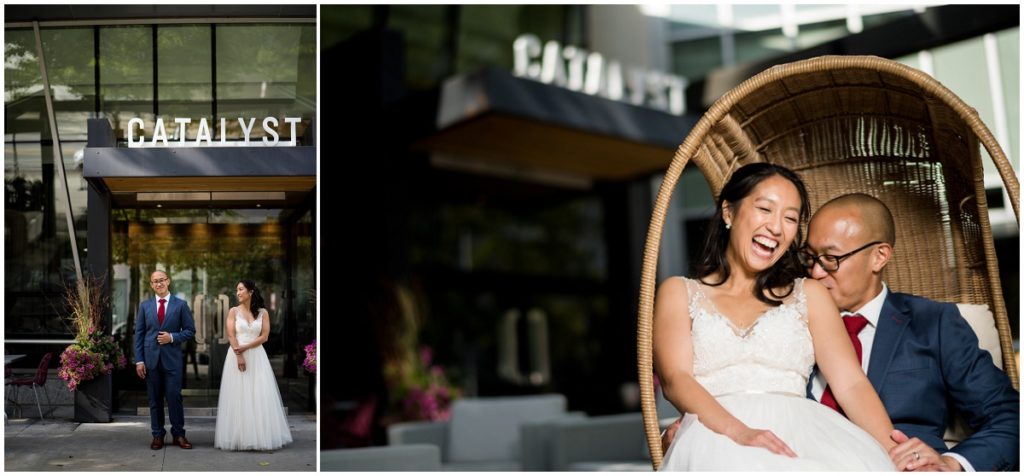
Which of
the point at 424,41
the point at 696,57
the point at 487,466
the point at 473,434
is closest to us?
the point at 487,466

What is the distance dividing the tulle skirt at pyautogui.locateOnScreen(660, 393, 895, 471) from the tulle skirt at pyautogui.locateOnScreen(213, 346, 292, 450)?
1477 mm

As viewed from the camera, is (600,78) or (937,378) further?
(600,78)

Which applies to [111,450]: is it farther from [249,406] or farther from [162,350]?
[249,406]

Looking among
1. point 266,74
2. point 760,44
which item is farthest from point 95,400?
point 760,44

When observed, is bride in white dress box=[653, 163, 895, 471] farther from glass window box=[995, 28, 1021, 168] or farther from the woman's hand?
glass window box=[995, 28, 1021, 168]

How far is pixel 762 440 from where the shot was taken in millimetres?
2480

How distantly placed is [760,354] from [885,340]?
0.48 metres

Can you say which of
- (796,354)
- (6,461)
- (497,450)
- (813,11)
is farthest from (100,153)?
(813,11)

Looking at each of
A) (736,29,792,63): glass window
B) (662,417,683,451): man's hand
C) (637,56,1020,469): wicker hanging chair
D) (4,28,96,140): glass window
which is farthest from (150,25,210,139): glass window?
(736,29,792,63): glass window

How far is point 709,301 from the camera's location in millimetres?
2762

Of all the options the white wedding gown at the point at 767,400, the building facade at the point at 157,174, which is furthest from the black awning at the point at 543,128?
the white wedding gown at the point at 767,400

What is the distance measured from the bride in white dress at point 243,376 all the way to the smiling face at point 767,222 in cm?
171

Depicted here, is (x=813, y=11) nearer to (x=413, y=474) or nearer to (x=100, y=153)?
(x=413, y=474)

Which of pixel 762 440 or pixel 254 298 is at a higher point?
pixel 254 298
